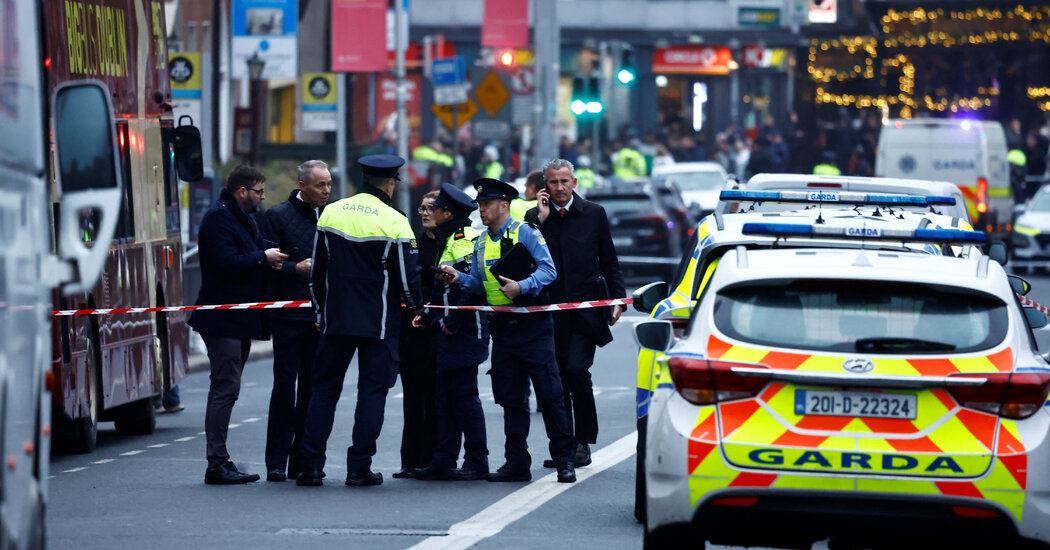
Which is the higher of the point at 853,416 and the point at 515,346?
the point at 853,416

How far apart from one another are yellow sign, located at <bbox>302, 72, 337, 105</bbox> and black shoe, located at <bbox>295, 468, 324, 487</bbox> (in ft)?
74.0

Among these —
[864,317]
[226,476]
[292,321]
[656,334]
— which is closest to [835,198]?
[656,334]

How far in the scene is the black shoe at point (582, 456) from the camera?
1217cm

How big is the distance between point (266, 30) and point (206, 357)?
9071mm

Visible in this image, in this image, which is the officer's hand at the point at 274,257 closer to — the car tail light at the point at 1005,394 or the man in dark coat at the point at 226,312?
the man in dark coat at the point at 226,312

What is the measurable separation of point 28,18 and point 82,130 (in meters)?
0.62

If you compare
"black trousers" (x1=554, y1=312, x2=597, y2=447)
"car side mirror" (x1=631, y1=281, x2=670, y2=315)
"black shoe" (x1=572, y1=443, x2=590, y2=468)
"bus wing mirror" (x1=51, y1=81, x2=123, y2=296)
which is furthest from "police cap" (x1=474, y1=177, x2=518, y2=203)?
"bus wing mirror" (x1=51, y1=81, x2=123, y2=296)

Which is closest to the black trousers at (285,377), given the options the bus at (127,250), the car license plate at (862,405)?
the bus at (127,250)

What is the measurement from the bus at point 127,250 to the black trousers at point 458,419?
223 centimetres

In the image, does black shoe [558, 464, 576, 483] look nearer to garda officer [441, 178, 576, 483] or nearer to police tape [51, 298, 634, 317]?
garda officer [441, 178, 576, 483]

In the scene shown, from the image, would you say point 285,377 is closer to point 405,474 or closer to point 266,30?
point 405,474

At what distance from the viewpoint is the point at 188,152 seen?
15.2 m

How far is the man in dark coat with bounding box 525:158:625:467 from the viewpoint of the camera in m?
12.2

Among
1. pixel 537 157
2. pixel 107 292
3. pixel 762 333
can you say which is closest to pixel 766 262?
pixel 762 333
